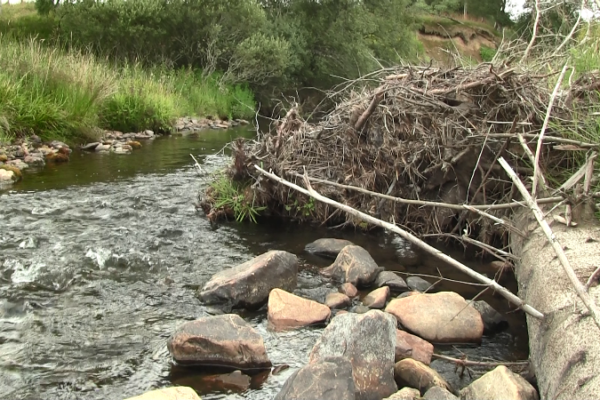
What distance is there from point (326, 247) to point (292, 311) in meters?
1.70

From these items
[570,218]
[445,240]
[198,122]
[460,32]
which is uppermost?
[460,32]

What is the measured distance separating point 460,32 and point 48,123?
3581 centimetres

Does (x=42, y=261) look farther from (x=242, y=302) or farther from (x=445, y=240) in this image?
(x=445, y=240)

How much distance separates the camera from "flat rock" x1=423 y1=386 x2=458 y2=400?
264cm

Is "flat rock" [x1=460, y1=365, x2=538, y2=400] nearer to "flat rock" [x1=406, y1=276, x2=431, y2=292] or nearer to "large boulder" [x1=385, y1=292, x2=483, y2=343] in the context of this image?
"large boulder" [x1=385, y1=292, x2=483, y2=343]

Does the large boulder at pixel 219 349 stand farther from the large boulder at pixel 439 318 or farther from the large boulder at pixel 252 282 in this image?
the large boulder at pixel 439 318

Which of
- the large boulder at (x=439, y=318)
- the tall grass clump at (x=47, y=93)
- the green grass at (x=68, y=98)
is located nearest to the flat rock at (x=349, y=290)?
the large boulder at (x=439, y=318)

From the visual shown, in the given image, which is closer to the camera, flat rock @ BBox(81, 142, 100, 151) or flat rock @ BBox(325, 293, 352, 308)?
flat rock @ BBox(325, 293, 352, 308)

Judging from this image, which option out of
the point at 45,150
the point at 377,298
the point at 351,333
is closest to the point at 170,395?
the point at 351,333

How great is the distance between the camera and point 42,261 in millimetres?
4777

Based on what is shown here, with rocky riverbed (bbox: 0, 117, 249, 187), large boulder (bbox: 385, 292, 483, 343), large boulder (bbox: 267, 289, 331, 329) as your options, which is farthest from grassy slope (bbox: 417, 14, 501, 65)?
large boulder (bbox: 267, 289, 331, 329)

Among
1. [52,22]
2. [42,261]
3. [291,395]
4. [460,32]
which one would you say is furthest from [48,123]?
[460,32]

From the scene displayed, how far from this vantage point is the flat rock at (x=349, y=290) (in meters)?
4.34

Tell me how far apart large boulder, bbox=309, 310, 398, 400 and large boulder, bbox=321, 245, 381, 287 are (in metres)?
1.48
